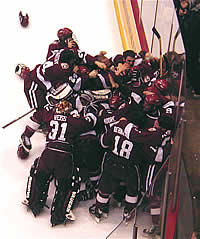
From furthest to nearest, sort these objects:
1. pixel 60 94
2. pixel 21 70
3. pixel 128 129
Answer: pixel 21 70 < pixel 60 94 < pixel 128 129

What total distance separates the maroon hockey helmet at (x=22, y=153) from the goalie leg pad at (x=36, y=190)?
0.46 m

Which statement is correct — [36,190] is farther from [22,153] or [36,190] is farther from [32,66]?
[32,66]

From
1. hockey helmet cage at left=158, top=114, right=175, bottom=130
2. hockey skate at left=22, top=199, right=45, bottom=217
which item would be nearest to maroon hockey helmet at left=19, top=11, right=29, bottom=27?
hockey skate at left=22, top=199, right=45, bottom=217

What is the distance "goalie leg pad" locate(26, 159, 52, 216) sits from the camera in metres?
3.21

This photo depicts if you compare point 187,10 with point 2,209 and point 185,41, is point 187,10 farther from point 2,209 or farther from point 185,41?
point 2,209

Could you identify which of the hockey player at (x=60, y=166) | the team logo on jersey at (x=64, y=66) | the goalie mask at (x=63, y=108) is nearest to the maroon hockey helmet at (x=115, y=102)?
the hockey player at (x=60, y=166)

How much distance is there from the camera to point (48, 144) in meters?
3.19

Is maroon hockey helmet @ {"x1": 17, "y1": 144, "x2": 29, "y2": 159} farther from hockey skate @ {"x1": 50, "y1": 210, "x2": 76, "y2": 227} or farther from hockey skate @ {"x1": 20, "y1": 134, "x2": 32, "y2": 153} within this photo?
hockey skate @ {"x1": 50, "y1": 210, "x2": 76, "y2": 227}

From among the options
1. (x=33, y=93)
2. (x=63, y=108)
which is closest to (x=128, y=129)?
(x=63, y=108)

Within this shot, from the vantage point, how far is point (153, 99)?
298 centimetres

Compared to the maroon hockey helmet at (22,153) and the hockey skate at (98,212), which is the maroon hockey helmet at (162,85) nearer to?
the hockey skate at (98,212)

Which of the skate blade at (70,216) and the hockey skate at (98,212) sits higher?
the skate blade at (70,216)

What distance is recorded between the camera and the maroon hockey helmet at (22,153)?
12.0ft

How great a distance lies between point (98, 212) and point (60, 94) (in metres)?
0.86
